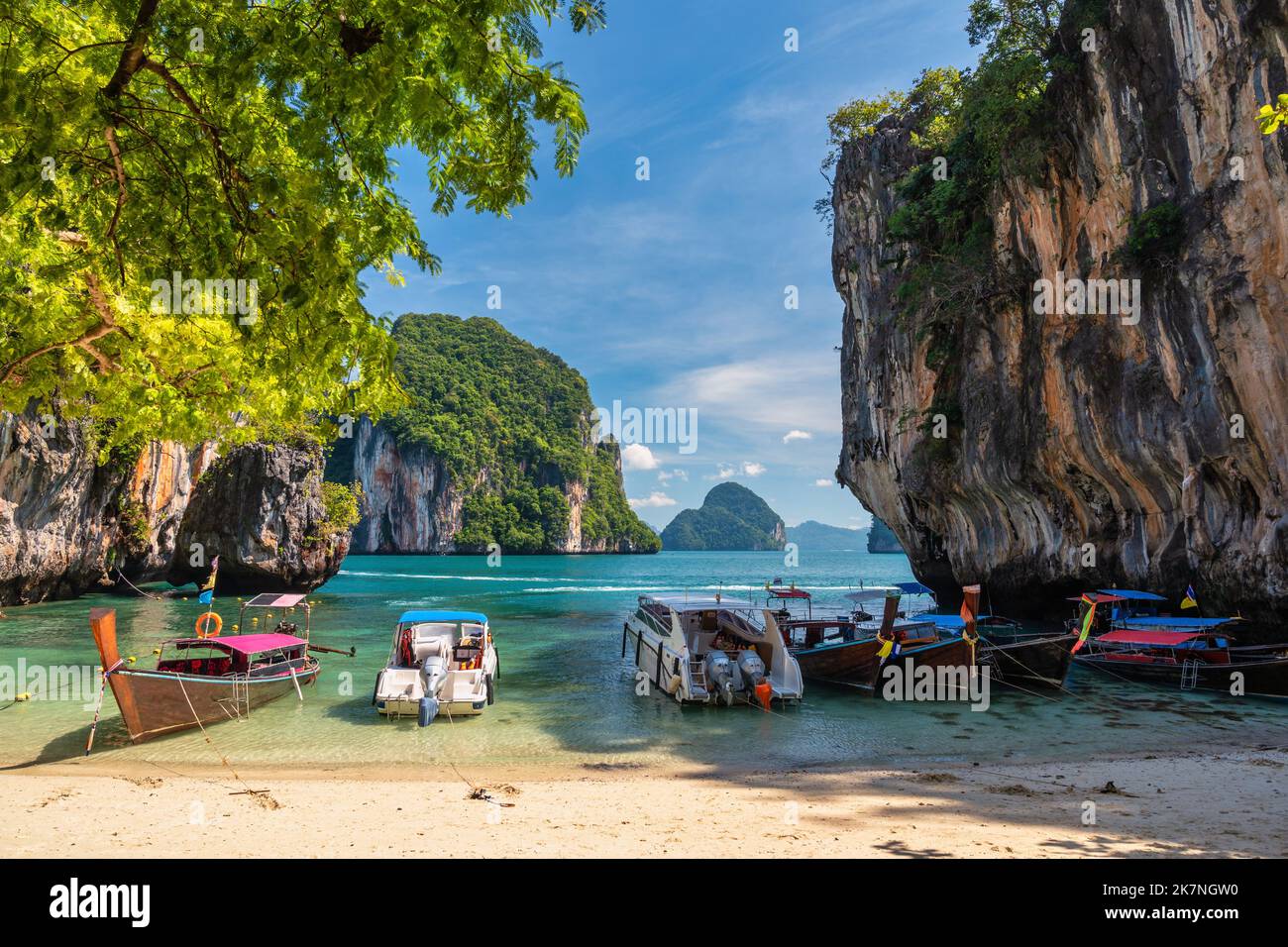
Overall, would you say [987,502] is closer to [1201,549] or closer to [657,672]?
[1201,549]

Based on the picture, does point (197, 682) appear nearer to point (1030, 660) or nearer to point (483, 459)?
point (1030, 660)

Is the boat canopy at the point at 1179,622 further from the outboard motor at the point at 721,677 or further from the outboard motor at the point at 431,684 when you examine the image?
the outboard motor at the point at 431,684

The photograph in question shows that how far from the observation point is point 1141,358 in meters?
19.1

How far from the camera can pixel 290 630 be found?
818 inches

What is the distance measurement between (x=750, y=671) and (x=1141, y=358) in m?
14.5

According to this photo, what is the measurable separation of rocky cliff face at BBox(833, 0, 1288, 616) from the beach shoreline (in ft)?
31.8

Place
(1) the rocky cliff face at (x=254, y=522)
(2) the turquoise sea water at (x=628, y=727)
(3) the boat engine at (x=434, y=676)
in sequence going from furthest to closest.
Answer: (1) the rocky cliff face at (x=254, y=522)
(3) the boat engine at (x=434, y=676)
(2) the turquoise sea water at (x=628, y=727)

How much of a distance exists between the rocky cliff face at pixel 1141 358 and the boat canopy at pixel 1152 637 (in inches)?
95.4

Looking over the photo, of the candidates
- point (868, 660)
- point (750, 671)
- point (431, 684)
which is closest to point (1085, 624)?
point (868, 660)

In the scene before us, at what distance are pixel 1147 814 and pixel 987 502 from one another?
23.4m

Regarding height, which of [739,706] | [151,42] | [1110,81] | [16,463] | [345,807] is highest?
[1110,81]

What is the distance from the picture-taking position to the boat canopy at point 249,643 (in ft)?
41.7

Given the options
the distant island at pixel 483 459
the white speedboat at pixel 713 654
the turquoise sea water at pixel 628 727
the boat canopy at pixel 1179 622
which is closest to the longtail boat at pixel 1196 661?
the boat canopy at pixel 1179 622

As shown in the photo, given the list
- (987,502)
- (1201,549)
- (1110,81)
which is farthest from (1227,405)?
(987,502)
